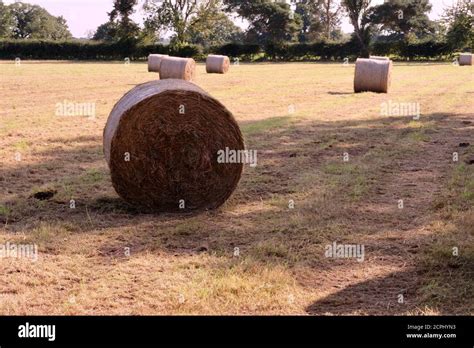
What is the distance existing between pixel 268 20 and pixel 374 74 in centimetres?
7244

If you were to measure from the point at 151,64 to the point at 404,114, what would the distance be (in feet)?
85.9

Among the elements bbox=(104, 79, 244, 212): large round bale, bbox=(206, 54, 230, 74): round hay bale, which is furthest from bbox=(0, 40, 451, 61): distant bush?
bbox=(104, 79, 244, 212): large round bale

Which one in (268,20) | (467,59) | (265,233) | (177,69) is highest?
(268,20)

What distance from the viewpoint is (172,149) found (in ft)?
28.2

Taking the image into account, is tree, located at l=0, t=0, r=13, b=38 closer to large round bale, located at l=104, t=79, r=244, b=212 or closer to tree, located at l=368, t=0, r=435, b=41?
tree, located at l=368, t=0, r=435, b=41

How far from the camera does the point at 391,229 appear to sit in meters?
7.46

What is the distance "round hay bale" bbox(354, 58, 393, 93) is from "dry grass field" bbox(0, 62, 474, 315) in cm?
990

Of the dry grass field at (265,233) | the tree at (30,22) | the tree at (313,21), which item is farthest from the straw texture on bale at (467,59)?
the tree at (30,22)

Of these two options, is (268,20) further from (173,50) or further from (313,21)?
(173,50)

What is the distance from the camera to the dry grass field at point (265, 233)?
548 centimetres

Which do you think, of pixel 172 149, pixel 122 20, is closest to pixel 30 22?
pixel 122 20

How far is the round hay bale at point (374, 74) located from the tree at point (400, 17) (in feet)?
197
